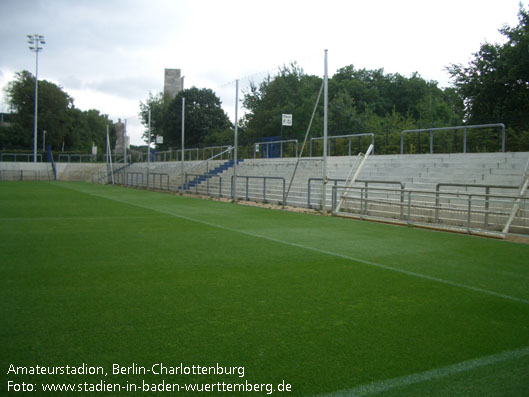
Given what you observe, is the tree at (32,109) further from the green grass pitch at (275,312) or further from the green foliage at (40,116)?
the green grass pitch at (275,312)

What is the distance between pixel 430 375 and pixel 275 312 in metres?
1.69

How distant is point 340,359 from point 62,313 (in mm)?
2585

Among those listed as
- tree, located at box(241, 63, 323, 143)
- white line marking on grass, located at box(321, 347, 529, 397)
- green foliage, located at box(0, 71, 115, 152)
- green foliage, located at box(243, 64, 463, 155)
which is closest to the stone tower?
green foliage, located at box(0, 71, 115, 152)

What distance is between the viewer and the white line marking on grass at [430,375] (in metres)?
2.97

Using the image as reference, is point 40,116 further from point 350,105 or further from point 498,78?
point 498,78

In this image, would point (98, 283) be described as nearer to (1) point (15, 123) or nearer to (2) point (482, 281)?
(2) point (482, 281)

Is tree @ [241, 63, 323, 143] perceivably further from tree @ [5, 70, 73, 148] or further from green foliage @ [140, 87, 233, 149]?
tree @ [5, 70, 73, 148]

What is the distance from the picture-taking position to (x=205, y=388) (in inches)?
117

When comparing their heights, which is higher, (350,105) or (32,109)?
(32,109)

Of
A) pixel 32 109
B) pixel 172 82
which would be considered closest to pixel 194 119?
pixel 32 109

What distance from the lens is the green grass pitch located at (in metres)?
3.21

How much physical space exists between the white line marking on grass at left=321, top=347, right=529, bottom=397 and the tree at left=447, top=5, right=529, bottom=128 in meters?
22.4

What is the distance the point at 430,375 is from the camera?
3.21 meters

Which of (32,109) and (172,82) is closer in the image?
(32,109)
